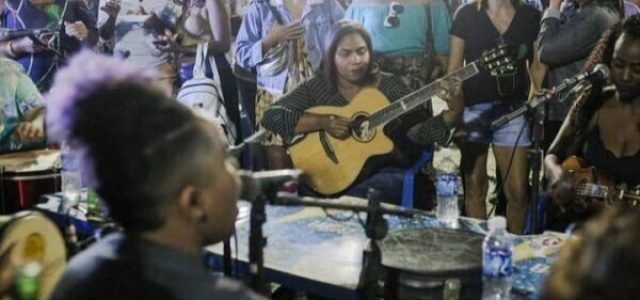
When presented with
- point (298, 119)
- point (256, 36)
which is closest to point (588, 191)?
point (298, 119)

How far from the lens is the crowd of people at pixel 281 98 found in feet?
4.87

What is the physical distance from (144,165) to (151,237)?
16cm

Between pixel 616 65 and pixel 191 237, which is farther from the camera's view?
pixel 616 65

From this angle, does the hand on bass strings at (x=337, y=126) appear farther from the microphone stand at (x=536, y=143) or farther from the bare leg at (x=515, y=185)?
the microphone stand at (x=536, y=143)

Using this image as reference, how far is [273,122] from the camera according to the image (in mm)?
5109

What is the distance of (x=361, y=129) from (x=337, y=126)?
17 cm

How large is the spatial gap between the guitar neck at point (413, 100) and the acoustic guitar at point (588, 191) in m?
1.08

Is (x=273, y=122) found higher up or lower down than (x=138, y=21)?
lower down

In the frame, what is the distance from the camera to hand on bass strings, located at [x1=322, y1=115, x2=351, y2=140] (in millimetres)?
4812

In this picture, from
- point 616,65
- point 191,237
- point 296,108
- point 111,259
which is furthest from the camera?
point 296,108

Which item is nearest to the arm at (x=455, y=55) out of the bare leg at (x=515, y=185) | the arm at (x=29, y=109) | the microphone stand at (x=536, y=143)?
the bare leg at (x=515, y=185)

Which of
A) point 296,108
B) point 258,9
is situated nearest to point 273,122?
point 296,108

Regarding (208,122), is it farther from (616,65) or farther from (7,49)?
(7,49)

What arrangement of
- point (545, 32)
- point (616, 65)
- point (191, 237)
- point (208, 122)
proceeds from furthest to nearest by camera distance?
point (545, 32)
point (616, 65)
point (208, 122)
point (191, 237)
